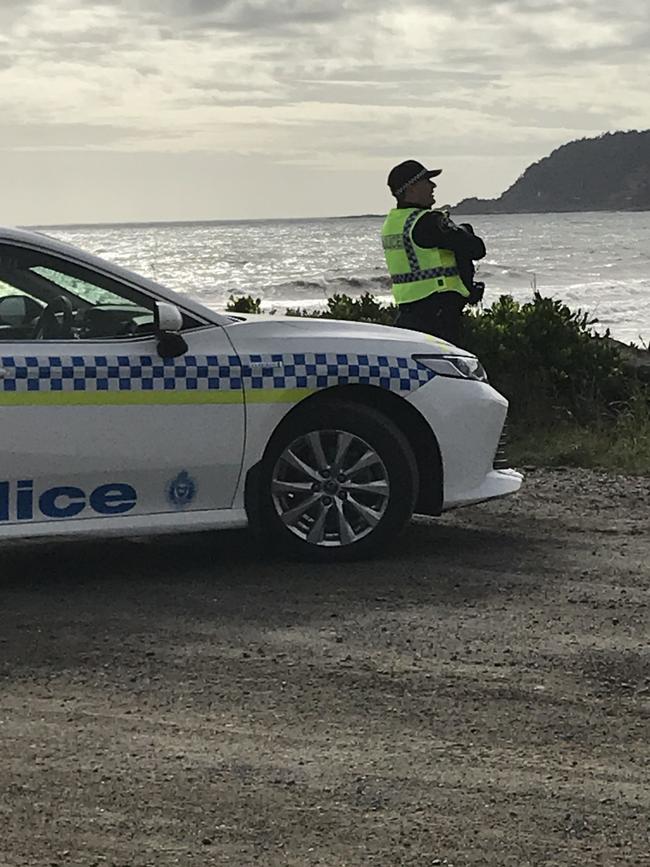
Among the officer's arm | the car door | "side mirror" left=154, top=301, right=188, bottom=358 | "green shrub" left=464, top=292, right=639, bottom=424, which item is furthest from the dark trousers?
"side mirror" left=154, top=301, right=188, bottom=358

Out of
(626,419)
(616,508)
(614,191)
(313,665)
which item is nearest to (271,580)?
(313,665)

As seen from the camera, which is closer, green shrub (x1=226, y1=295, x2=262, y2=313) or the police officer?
the police officer

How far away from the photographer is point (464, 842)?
3.44 m

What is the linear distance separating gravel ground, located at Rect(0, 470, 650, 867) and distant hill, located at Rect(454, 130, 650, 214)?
152m

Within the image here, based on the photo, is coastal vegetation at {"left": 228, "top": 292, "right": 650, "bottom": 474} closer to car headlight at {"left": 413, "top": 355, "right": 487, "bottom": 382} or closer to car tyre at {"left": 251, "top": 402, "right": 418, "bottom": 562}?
car headlight at {"left": 413, "top": 355, "right": 487, "bottom": 382}

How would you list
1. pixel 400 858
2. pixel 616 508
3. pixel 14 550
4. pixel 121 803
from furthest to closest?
1. pixel 616 508
2. pixel 14 550
3. pixel 121 803
4. pixel 400 858

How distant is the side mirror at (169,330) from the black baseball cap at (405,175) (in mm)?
2994

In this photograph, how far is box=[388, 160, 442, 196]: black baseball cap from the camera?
8.89 m

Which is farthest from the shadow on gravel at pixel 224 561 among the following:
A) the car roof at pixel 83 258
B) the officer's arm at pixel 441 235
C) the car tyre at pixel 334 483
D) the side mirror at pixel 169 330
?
the officer's arm at pixel 441 235

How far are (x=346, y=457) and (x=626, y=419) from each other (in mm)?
4176

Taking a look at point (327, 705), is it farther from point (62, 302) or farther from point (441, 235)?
point (441, 235)

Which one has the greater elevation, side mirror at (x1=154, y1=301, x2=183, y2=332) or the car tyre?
side mirror at (x1=154, y1=301, x2=183, y2=332)

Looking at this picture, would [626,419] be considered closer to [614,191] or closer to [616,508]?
[616,508]

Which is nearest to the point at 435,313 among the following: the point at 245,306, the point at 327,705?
the point at 245,306
